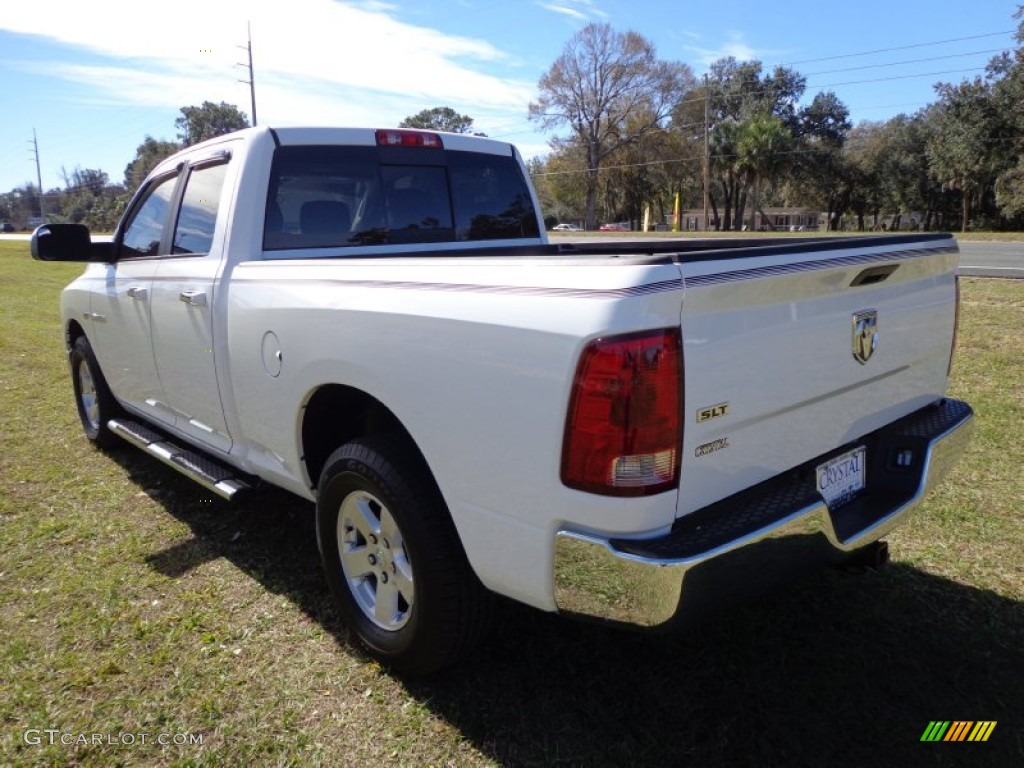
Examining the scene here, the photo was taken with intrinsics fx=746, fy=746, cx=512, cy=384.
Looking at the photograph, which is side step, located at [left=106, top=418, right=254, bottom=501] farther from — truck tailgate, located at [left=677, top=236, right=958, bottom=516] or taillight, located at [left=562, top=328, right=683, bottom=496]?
truck tailgate, located at [left=677, top=236, right=958, bottom=516]

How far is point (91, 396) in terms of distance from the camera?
18.2 ft

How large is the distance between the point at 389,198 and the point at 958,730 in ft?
10.7

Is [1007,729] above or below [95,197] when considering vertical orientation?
below

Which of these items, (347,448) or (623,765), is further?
(347,448)

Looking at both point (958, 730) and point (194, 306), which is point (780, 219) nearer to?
point (194, 306)

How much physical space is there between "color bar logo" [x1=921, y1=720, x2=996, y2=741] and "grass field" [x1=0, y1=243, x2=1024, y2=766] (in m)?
0.03

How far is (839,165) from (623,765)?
214 feet

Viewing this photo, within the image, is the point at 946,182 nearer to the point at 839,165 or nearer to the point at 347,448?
the point at 839,165

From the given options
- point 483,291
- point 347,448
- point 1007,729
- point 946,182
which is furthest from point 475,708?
point 946,182

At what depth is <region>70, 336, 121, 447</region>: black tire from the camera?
5.10m

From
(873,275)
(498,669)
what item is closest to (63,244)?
(498,669)

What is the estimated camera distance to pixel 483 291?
216 cm

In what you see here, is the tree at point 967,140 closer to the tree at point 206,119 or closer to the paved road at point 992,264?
the paved road at point 992,264

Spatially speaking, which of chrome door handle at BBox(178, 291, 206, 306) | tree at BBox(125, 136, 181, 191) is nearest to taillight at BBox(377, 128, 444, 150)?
chrome door handle at BBox(178, 291, 206, 306)
